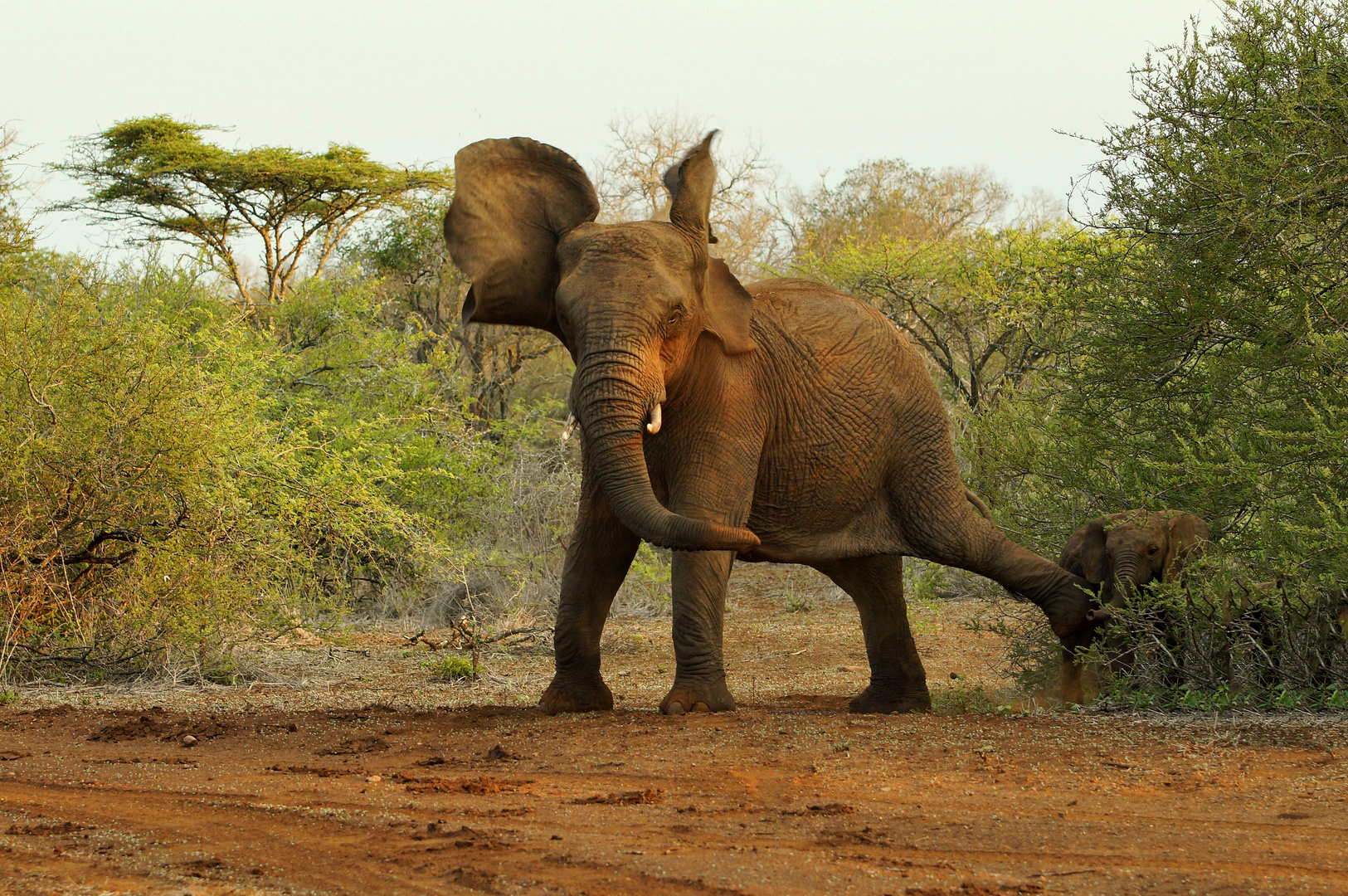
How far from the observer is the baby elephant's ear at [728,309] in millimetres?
6766

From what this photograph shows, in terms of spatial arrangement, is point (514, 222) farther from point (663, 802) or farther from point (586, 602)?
point (663, 802)

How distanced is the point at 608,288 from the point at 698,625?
1731 mm

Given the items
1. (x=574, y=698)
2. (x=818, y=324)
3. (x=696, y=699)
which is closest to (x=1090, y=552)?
(x=818, y=324)

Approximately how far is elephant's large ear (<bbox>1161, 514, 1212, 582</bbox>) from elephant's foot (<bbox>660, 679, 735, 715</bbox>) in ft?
7.70

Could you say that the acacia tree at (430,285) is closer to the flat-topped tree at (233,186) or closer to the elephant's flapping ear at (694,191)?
the flat-topped tree at (233,186)

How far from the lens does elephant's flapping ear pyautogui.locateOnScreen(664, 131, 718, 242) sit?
6613 mm

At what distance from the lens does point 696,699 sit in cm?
652

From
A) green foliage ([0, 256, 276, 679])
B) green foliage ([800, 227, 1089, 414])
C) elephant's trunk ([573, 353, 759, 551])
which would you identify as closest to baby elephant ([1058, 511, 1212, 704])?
elephant's trunk ([573, 353, 759, 551])

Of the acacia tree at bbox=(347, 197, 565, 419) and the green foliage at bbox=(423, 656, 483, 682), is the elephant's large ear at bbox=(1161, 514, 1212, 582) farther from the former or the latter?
the acacia tree at bbox=(347, 197, 565, 419)

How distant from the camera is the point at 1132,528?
6.87 metres

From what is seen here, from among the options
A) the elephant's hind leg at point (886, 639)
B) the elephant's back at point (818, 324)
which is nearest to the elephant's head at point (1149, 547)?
the elephant's hind leg at point (886, 639)

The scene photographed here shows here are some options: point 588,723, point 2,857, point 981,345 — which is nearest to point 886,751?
point 588,723

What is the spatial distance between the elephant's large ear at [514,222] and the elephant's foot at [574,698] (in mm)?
1896

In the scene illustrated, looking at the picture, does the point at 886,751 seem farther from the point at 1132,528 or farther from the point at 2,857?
the point at 2,857
